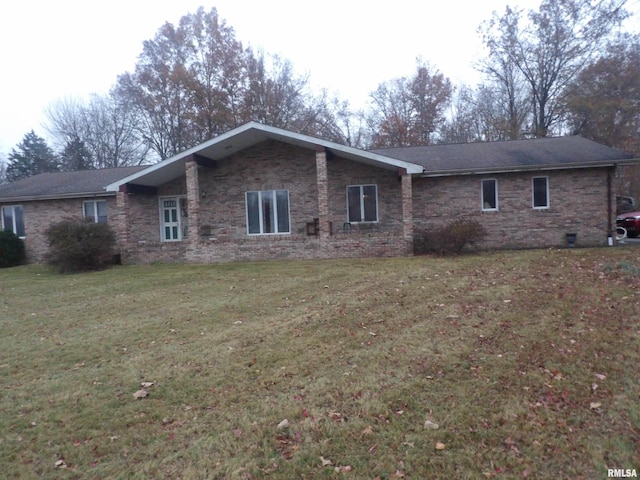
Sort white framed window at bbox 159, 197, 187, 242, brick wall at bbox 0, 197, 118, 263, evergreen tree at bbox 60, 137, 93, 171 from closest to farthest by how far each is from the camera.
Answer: brick wall at bbox 0, 197, 118, 263, white framed window at bbox 159, 197, 187, 242, evergreen tree at bbox 60, 137, 93, 171

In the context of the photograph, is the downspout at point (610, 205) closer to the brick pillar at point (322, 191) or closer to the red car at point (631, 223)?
the red car at point (631, 223)

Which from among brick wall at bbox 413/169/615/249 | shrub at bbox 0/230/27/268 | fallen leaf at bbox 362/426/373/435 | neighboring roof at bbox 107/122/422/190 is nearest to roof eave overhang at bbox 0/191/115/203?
shrub at bbox 0/230/27/268

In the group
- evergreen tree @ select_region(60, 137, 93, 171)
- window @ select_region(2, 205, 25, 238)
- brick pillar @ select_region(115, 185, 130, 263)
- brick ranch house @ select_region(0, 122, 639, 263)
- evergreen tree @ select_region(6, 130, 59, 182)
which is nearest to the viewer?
brick ranch house @ select_region(0, 122, 639, 263)

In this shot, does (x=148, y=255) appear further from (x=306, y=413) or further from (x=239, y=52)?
(x=239, y=52)

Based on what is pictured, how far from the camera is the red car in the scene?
1933cm

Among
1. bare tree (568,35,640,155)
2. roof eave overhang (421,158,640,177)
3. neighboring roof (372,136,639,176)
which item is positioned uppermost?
bare tree (568,35,640,155)

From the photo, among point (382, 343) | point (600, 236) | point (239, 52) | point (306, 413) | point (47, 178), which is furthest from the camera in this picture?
point (239, 52)

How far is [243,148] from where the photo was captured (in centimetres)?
1700

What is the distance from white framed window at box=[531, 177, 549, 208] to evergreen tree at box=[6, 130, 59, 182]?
1693 inches

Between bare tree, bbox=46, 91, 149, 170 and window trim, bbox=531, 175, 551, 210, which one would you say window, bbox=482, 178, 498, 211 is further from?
bare tree, bbox=46, 91, 149, 170

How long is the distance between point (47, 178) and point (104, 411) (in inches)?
871

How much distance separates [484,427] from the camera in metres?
3.29

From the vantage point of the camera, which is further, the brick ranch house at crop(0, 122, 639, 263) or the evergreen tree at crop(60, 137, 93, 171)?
the evergreen tree at crop(60, 137, 93, 171)

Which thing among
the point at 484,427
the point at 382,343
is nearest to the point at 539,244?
the point at 382,343
